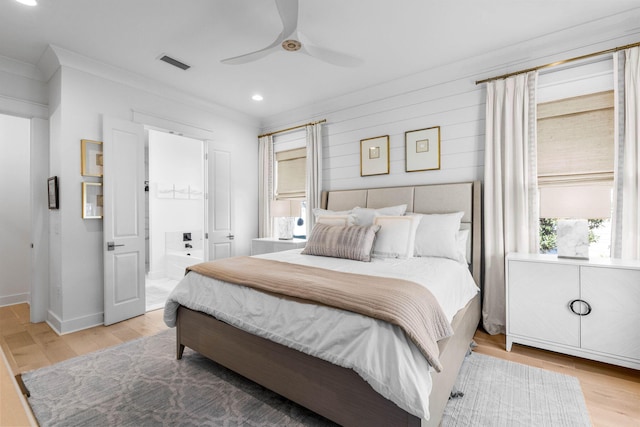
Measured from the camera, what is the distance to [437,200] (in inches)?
129

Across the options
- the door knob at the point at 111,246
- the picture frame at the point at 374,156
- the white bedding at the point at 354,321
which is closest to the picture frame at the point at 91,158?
the door knob at the point at 111,246

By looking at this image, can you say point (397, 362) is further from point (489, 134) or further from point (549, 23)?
point (549, 23)

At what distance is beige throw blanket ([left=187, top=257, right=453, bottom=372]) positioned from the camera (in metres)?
1.40

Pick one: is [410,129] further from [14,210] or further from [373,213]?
[14,210]

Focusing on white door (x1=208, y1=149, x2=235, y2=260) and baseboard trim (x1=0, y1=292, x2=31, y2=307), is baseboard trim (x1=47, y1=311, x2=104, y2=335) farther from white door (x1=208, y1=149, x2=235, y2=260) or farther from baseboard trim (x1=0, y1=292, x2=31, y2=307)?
white door (x1=208, y1=149, x2=235, y2=260)

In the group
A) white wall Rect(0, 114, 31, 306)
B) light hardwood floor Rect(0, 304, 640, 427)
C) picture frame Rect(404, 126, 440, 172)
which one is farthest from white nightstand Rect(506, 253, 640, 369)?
white wall Rect(0, 114, 31, 306)

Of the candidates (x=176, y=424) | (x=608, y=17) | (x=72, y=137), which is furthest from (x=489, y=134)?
(x=72, y=137)

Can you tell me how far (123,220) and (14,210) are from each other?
1997 mm

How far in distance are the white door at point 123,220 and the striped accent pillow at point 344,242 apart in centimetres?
204

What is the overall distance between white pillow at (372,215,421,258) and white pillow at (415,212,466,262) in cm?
10

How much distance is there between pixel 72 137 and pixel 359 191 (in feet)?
10.4

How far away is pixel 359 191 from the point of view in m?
3.89

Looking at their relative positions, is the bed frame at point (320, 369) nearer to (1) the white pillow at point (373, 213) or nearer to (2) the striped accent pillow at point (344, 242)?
(1) the white pillow at point (373, 213)

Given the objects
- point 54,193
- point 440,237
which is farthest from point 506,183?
point 54,193
